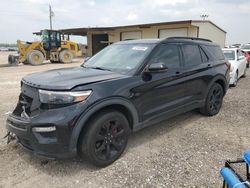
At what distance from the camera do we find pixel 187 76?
15.0 feet

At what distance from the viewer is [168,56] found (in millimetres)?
4316

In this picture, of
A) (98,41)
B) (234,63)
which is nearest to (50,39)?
(98,41)

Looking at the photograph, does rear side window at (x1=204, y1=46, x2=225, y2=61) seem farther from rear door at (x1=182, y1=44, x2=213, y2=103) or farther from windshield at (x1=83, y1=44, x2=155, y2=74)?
windshield at (x1=83, y1=44, x2=155, y2=74)

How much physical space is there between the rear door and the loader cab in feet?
57.6

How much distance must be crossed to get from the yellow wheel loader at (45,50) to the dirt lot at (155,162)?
626 inches

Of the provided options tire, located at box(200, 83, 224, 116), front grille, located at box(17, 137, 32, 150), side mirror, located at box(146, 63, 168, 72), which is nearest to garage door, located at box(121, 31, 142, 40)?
tire, located at box(200, 83, 224, 116)

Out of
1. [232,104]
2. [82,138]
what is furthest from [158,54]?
[232,104]

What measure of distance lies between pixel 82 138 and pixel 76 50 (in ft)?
68.9

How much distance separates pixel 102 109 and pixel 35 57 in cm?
1797

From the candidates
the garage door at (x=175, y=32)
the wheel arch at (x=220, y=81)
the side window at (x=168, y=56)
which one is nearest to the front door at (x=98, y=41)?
the garage door at (x=175, y=32)

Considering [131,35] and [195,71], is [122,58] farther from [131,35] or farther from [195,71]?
[131,35]

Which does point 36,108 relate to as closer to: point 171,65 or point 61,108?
point 61,108

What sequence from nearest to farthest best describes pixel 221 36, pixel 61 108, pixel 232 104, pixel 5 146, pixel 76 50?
pixel 61 108
pixel 5 146
pixel 232 104
pixel 76 50
pixel 221 36

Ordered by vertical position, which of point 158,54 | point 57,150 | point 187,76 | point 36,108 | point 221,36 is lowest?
point 57,150
